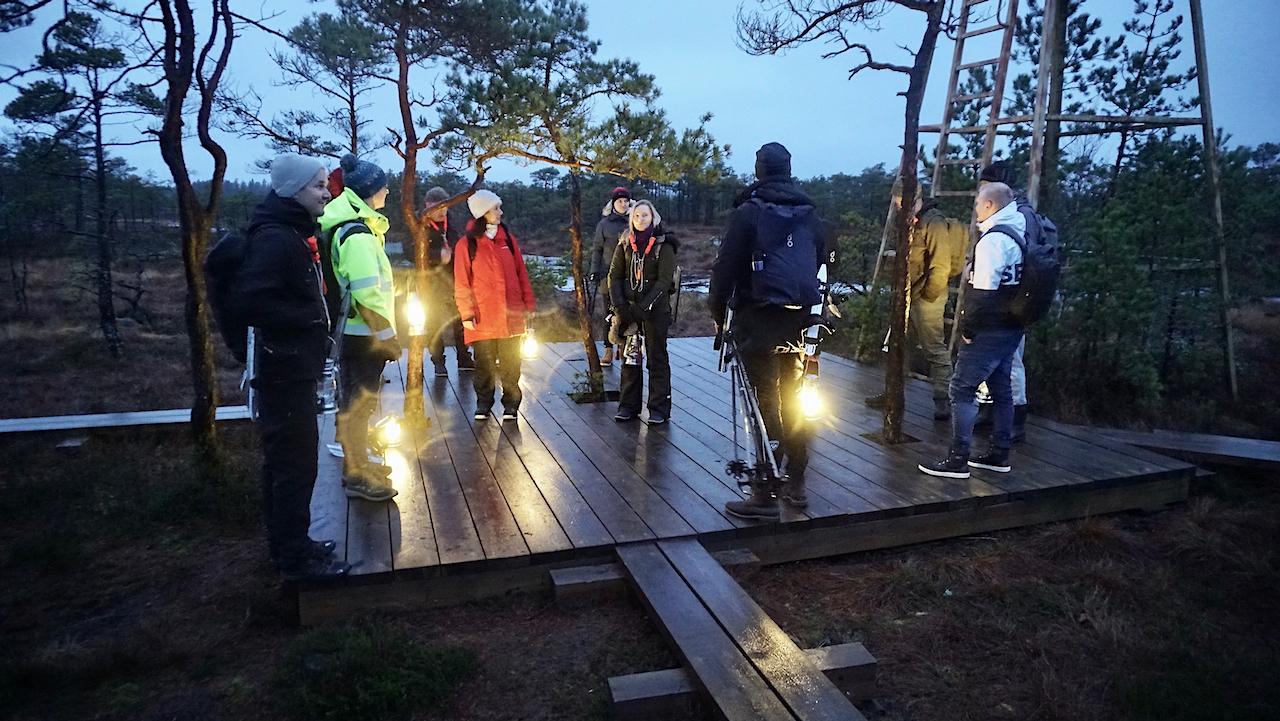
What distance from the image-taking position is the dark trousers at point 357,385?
14.7 ft

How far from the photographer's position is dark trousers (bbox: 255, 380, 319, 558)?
357 centimetres

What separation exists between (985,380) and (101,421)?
7608 mm

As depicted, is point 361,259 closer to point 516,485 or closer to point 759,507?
point 516,485

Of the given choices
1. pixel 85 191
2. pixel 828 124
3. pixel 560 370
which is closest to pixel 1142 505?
pixel 560 370

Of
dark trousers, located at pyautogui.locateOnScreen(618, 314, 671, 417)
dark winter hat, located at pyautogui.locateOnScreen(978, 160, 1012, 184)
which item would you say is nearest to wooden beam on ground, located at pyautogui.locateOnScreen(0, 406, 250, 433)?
dark trousers, located at pyautogui.locateOnScreen(618, 314, 671, 417)

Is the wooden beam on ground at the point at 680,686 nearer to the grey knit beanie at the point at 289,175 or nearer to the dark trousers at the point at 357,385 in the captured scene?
the dark trousers at the point at 357,385

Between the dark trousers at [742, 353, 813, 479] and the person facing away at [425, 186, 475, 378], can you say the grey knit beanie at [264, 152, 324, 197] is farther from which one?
the person facing away at [425, 186, 475, 378]

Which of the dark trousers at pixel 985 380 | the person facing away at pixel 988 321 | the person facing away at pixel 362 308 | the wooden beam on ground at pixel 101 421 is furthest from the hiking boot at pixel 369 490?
the dark trousers at pixel 985 380

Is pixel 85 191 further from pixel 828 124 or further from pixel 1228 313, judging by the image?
pixel 828 124

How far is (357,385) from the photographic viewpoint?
14.8ft

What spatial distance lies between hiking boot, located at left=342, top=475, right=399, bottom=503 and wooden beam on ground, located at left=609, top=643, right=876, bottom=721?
2173 mm

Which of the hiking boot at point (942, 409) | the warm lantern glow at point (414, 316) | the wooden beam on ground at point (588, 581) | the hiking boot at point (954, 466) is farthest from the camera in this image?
the hiking boot at point (942, 409)

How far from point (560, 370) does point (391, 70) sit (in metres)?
3.59

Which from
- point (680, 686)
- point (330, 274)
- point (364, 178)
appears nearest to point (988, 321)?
point (680, 686)
